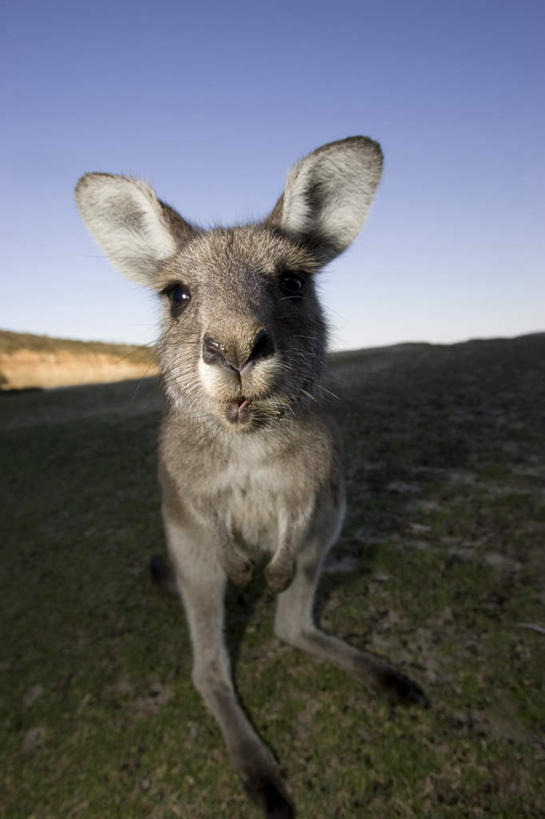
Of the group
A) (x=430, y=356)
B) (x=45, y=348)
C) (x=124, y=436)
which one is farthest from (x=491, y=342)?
(x=45, y=348)

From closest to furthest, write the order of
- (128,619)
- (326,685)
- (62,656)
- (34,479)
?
(326,685) < (62,656) < (128,619) < (34,479)

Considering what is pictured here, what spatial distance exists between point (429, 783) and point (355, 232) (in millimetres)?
2197

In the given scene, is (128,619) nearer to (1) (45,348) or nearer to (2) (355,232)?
(2) (355,232)

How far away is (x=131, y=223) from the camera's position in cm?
230

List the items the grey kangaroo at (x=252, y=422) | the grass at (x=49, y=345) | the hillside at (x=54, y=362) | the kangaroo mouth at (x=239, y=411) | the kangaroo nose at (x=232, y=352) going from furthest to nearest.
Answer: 1. the grass at (x=49, y=345)
2. the hillside at (x=54, y=362)
3. the grey kangaroo at (x=252, y=422)
4. the kangaroo mouth at (x=239, y=411)
5. the kangaroo nose at (x=232, y=352)

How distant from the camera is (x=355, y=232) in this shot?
2.23 metres

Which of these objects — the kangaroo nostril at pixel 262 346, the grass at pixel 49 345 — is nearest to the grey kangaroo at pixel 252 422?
the kangaroo nostril at pixel 262 346

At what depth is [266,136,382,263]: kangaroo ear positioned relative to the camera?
1976 millimetres

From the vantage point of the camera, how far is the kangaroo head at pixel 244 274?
5.02 feet

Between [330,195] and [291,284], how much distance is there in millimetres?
497

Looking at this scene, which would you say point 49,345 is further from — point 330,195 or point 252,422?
point 252,422

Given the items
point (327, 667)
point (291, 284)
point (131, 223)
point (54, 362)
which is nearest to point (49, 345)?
point (54, 362)

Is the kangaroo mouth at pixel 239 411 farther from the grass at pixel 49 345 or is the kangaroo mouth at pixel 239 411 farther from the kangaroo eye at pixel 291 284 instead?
the grass at pixel 49 345

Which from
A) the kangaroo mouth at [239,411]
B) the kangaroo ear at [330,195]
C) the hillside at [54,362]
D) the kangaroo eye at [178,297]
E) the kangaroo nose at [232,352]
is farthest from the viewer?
the hillside at [54,362]
